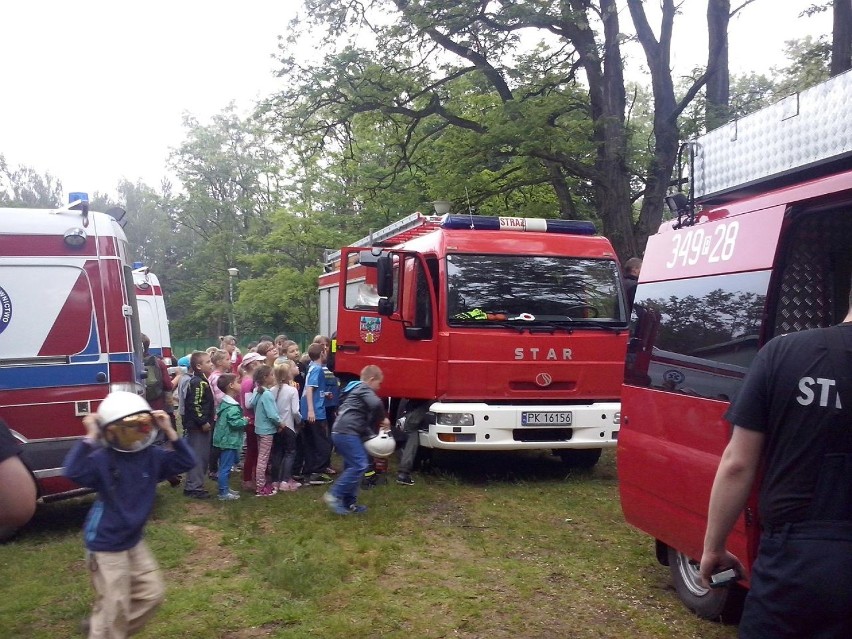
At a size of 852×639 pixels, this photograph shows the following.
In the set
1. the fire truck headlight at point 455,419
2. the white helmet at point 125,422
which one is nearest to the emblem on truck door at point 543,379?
the fire truck headlight at point 455,419

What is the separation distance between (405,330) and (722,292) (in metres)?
5.10

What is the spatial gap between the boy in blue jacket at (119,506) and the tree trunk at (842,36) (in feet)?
39.0

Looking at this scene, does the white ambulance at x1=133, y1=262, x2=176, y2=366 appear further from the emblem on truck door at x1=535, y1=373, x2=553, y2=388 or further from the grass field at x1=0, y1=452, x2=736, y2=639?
the emblem on truck door at x1=535, y1=373, x2=553, y2=388

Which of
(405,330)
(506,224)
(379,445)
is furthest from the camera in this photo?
(506,224)

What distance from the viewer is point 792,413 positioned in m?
2.42

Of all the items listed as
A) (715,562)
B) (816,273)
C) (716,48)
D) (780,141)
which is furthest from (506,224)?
(715,562)

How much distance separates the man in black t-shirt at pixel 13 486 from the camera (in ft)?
9.50

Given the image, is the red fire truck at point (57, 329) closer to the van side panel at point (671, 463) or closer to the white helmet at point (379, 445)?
the white helmet at point (379, 445)

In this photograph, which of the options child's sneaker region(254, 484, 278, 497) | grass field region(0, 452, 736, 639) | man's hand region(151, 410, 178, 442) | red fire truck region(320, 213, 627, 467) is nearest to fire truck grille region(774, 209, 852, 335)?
grass field region(0, 452, 736, 639)

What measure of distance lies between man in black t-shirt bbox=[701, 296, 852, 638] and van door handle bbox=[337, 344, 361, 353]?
24.3 ft

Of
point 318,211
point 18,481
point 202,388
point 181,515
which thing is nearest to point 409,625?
point 18,481

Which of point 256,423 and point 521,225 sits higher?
point 521,225

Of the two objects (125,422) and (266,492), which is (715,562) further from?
(266,492)

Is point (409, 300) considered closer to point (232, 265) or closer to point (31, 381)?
point (31, 381)
